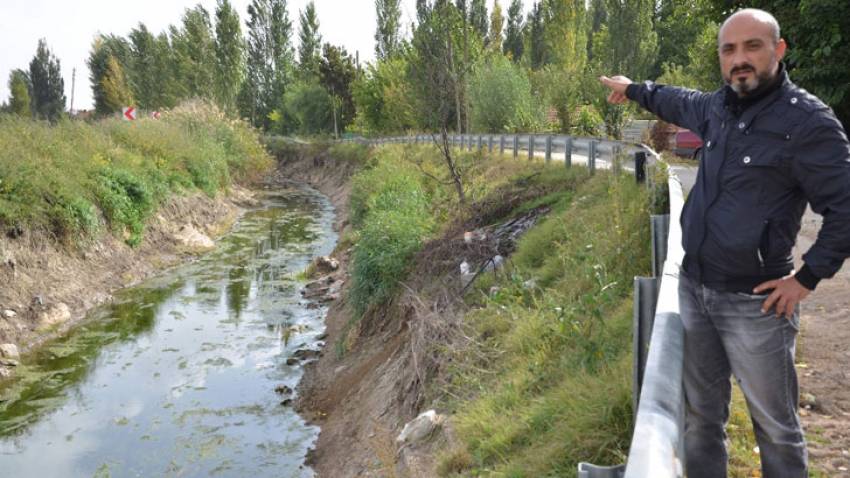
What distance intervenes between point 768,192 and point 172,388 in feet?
32.9

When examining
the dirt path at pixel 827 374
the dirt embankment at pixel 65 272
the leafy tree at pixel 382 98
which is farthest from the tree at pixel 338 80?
the dirt path at pixel 827 374

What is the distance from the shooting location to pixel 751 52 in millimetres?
2693

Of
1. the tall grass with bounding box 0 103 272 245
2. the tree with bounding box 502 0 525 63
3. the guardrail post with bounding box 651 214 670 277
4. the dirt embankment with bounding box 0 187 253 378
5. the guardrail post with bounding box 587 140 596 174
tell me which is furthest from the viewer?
the tree with bounding box 502 0 525 63

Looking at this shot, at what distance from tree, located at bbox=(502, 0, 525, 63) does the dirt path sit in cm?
6322

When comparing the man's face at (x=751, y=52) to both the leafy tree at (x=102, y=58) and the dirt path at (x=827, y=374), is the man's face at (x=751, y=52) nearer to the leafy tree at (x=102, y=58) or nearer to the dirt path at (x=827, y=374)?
the dirt path at (x=827, y=374)

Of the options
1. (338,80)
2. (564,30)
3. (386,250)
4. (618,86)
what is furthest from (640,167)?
(338,80)

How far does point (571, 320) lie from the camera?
5742 millimetres

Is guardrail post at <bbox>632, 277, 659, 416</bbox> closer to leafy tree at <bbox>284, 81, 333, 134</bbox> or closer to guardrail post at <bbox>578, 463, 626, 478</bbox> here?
guardrail post at <bbox>578, 463, 626, 478</bbox>

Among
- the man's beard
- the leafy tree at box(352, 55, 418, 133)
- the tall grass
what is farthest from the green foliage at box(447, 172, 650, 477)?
the leafy tree at box(352, 55, 418, 133)

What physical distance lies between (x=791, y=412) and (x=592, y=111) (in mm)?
21849

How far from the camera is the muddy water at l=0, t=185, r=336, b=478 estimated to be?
8586 millimetres

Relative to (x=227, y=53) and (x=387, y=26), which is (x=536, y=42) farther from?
(x=227, y=53)

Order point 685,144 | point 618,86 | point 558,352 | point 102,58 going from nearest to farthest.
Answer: point 618,86 < point 558,352 < point 685,144 < point 102,58

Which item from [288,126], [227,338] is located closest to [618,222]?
[227,338]
